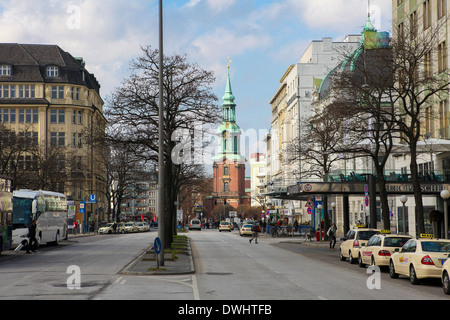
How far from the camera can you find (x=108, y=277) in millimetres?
21141

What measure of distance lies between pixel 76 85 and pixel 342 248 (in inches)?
2907

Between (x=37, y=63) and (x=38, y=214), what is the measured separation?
196ft

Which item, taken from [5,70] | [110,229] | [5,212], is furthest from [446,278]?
[5,70]

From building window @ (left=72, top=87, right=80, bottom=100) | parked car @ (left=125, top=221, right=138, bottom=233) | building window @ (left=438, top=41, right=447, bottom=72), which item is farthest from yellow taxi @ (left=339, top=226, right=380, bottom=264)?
building window @ (left=72, top=87, right=80, bottom=100)

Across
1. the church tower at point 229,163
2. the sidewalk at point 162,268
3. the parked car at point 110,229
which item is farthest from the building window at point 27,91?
the church tower at point 229,163

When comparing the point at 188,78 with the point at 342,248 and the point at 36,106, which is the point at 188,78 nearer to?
the point at 342,248

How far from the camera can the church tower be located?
597 feet

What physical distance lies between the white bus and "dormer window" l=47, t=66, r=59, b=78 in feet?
174

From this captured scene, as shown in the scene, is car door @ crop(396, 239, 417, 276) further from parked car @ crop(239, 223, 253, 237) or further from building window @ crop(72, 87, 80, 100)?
building window @ crop(72, 87, 80, 100)

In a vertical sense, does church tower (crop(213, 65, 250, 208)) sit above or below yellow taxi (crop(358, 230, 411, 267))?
above

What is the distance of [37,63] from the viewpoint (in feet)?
316

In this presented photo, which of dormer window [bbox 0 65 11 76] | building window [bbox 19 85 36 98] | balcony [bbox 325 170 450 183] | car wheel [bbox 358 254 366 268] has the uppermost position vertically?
dormer window [bbox 0 65 11 76]

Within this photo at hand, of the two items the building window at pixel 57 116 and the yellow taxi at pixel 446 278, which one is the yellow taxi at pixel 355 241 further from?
the building window at pixel 57 116
